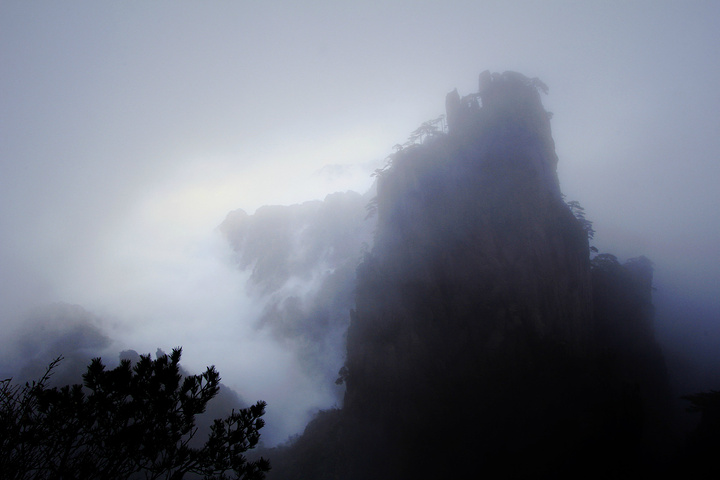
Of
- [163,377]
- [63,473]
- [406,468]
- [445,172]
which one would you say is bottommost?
[406,468]

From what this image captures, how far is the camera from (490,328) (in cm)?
3816

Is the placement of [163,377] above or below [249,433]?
above

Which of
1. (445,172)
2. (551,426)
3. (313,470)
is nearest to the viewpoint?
(551,426)

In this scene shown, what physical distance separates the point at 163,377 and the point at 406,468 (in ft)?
130

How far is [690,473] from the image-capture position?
1116 inches

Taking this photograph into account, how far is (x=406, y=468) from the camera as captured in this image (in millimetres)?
37500

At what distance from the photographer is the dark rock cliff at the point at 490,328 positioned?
1326 inches

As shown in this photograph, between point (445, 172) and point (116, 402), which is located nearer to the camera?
point (116, 402)

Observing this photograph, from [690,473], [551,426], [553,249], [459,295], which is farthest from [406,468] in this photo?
[553,249]

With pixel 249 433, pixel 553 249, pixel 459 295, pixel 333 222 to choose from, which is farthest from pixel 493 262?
pixel 333 222

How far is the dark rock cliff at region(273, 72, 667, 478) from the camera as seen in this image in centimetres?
3369

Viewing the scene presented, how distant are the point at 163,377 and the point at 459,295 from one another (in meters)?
37.8

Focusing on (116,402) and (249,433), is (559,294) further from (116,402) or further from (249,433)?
(116,402)

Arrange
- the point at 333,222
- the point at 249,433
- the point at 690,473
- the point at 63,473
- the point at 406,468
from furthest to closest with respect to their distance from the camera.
Answer: 1. the point at 333,222
2. the point at 406,468
3. the point at 690,473
4. the point at 249,433
5. the point at 63,473
